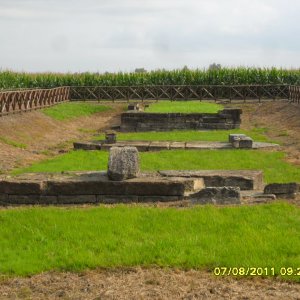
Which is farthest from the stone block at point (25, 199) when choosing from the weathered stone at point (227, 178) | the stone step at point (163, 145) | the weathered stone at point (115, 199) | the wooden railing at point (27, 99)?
the wooden railing at point (27, 99)

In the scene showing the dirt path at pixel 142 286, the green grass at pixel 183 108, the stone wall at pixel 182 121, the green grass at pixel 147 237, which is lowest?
the dirt path at pixel 142 286

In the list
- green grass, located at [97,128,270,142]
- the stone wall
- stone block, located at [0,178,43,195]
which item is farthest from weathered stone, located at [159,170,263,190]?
the stone wall

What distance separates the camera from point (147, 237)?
6.35 metres

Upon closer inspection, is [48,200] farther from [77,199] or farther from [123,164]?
[123,164]

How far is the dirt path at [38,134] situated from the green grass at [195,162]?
1266 mm

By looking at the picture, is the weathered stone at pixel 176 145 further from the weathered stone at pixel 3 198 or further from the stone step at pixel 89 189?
the weathered stone at pixel 3 198

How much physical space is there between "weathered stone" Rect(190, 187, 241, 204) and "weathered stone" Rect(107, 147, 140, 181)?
3.26ft

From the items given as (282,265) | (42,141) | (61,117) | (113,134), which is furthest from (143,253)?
(61,117)

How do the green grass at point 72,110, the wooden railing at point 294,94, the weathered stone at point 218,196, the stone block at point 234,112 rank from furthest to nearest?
1. the wooden railing at point 294,94
2. the green grass at point 72,110
3. the stone block at point 234,112
4. the weathered stone at point 218,196

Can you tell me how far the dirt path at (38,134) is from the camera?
15.4 meters

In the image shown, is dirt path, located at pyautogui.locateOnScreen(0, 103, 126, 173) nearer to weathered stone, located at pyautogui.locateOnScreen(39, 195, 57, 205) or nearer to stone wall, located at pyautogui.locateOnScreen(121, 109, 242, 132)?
→ stone wall, located at pyautogui.locateOnScreen(121, 109, 242, 132)

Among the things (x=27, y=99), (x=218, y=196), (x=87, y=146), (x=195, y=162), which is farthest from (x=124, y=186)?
(x=27, y=99)

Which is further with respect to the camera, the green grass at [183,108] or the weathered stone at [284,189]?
the green grass at [183,108]
